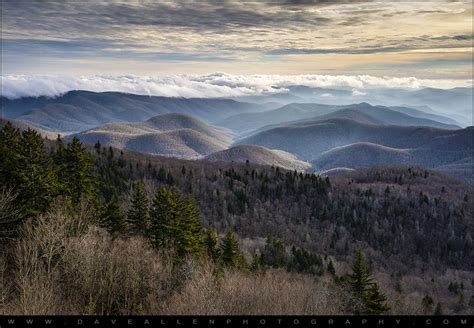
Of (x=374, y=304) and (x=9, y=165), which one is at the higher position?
(x=9, y=165)

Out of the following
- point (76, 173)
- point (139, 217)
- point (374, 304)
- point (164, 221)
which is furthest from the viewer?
point (139, 217)

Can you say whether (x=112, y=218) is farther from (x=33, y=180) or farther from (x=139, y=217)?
(x=33, y=180)

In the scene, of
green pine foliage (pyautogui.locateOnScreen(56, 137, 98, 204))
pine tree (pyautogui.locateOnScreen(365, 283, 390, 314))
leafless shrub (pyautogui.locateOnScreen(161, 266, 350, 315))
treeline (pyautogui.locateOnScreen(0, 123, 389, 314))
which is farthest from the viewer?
green pine foliage (pyautogui.locateOnScreen(56, 137, 98, 204))

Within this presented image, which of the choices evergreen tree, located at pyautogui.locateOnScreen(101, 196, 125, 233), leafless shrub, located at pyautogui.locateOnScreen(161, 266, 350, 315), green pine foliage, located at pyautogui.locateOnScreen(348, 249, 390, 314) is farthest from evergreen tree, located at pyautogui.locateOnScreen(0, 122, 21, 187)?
green pine foliage, located at pyautogui.locateOnScreen(348, 249, 390, 314)

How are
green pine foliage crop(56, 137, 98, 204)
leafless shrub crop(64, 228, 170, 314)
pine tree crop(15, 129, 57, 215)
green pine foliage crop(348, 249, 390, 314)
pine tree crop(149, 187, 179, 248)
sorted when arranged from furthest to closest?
pine tree crop(149, 187, 179, 248)
green pine foliage crop(56, 137, 98, 204)
pine tree crop(15, 129, 57, 215)
green pine foliage crop(348, 249, 390, 314)
leafless shrub crop(64, 228, 170, 314)

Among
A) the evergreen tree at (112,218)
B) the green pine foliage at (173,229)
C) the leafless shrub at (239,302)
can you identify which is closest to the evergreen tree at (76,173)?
the evergreen tree at (112,218)

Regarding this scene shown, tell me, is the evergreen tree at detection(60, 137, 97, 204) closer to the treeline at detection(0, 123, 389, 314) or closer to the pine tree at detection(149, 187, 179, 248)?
the treeline at detection(0, 123, 389, 314)

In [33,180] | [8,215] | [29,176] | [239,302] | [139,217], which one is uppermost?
[29,176]

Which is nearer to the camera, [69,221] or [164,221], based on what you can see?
[69,221]

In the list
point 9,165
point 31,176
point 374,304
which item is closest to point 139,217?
point 31,176

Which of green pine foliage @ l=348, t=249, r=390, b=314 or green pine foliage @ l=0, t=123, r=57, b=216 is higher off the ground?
green pine foliage @ l=0, t=123, r=57, b=216

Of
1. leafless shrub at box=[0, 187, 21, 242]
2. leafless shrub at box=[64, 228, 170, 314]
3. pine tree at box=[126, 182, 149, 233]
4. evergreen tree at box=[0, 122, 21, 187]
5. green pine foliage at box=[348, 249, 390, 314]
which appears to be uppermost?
evergreen tree at box=[0, 122, 21, 187]
